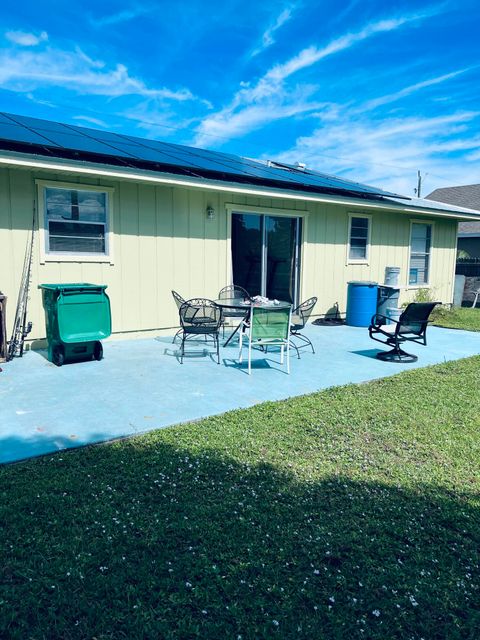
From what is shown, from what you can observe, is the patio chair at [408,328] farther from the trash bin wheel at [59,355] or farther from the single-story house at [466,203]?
the single-story house at [466,203]

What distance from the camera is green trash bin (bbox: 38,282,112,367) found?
573 cm

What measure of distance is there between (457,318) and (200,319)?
7.71m

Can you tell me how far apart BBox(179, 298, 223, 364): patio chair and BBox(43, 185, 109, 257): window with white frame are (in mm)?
1785

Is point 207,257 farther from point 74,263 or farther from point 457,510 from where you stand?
point 457,510

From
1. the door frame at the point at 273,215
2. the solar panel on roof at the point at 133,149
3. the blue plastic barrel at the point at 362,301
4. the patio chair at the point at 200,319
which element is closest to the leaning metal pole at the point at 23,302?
the solar panel on roof at the point at 133,149

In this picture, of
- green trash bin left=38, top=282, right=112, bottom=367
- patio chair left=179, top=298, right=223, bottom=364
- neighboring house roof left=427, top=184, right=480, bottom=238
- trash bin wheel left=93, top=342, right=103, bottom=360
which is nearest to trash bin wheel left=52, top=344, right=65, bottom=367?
green trash bin left=38, top=282, right=112, bottom=367

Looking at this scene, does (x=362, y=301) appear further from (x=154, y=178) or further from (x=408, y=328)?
(x=154, y=178)

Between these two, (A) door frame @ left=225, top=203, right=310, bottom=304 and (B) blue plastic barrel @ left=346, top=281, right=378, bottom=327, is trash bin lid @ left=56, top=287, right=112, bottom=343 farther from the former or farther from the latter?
(B) blue plastic barrel @ left=346, top=281, right=378, bottom=327

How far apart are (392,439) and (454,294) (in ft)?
37.7

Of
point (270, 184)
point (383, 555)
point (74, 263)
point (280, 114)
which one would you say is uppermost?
point (280, 114)

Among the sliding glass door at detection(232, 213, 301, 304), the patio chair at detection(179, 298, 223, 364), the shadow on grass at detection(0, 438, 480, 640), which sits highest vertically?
the sliding glass door at detection(232, 213, 301, 304)

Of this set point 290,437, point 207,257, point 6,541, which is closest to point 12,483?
point 6,541

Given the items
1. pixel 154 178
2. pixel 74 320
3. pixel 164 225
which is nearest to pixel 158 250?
pixel 164 225

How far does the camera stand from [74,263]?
22.7 feet
